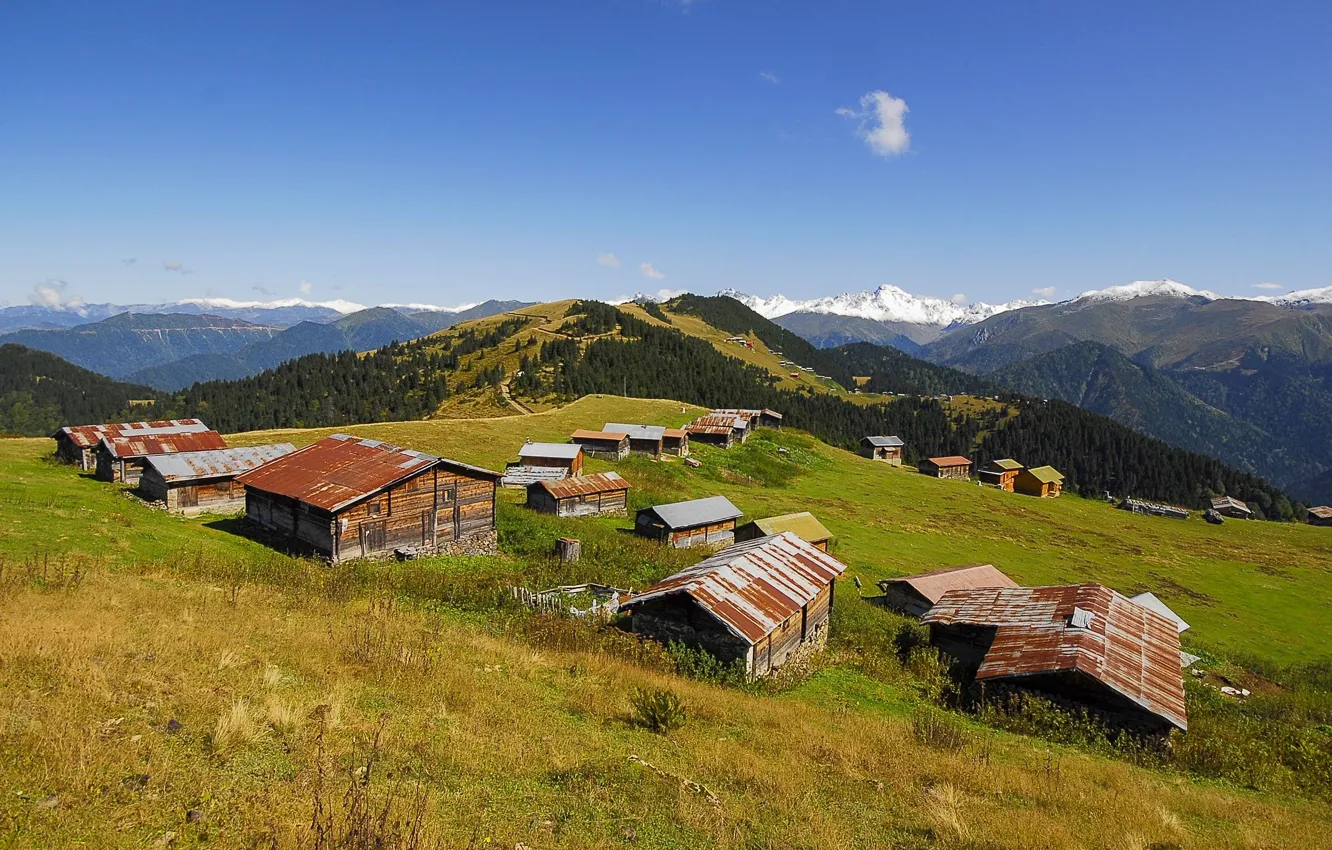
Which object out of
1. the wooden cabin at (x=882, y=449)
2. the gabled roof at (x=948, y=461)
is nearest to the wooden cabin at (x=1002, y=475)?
the gabled roof at (x=948, y=461)

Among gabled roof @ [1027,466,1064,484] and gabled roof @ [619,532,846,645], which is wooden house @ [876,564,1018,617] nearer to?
gabled roof @ [619,532,846,645]

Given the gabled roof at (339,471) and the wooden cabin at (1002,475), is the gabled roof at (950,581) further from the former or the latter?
the wooden cabin at (1002,475)

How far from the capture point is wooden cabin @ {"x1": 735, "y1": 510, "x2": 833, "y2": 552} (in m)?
48.9

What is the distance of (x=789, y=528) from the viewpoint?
4962 centimetres

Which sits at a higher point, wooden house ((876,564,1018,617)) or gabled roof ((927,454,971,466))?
wooden house ((876,564,1018,617))

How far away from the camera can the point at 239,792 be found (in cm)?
784

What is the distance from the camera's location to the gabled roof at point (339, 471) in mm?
31203

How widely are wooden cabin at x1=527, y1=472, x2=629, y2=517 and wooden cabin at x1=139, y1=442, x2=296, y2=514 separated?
1883 centimetres

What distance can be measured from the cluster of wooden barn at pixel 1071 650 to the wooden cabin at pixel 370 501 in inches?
932

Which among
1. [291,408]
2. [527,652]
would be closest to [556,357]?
[291,408]

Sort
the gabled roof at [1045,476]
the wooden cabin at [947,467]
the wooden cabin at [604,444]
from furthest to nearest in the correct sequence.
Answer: the wooden cabin at [947,467] < the gabled roof at [1045,476] < the wooden cabin at [604,444]

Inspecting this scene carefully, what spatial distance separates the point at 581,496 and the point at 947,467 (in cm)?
9558

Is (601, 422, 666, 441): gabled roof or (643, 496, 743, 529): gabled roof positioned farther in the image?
(601, 422, 666, 441): gabled roof

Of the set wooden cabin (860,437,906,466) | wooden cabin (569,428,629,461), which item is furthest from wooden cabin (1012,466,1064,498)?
wooden cabin (569,428,629,461)
